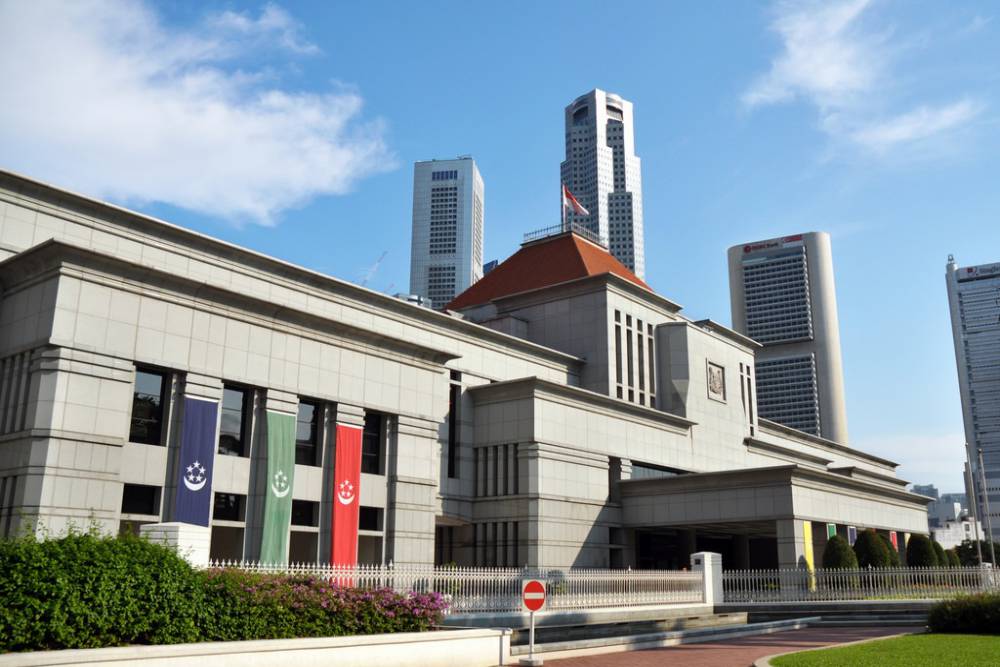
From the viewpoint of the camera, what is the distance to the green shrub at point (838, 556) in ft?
119

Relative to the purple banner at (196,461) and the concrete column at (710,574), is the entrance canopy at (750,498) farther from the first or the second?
the purple banner at (196,461)

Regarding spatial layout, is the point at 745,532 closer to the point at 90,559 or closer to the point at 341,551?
the point at 341,551

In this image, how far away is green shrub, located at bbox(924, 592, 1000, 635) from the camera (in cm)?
2134

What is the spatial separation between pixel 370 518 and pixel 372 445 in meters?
2.83

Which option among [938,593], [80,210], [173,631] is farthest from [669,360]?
[173,631]

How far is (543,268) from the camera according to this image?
5444 centimetres

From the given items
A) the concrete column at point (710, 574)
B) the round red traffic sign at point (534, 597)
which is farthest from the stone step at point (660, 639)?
the concrete column at point (710, 574)

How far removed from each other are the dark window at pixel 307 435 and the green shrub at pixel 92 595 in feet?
55.4

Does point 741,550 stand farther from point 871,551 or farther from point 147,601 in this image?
point 147,601

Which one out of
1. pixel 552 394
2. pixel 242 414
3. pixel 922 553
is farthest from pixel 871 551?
pixel 242 414

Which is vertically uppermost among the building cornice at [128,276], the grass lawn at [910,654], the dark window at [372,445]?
the building cornice at [128,276]

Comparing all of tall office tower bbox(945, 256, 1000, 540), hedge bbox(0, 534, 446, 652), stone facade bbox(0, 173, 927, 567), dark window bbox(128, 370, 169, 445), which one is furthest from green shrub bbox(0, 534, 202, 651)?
tall office tower bbox(945, 256, 1000, 540)

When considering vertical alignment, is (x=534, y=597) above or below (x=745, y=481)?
below

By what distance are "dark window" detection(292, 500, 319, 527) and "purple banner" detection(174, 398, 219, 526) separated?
161 inches
